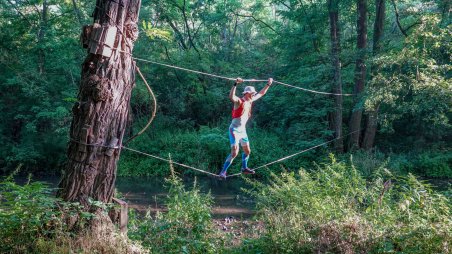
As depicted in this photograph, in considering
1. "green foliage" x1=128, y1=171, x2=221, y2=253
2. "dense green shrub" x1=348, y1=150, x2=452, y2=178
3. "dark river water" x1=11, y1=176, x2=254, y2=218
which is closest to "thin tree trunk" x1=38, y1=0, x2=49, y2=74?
"dark river water" x1=11, y1=176, x2=254, y2=218

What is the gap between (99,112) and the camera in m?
4.69

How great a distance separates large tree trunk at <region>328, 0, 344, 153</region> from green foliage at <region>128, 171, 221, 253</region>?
1043cm

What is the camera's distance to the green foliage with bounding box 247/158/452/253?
182 inches

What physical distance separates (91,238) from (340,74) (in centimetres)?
1270

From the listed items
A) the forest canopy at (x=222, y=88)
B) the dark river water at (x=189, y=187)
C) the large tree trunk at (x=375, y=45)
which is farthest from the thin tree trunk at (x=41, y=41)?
the large tree trunk at (x=375, y=45)

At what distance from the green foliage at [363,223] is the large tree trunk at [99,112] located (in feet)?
7.11

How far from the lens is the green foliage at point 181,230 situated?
202 inches

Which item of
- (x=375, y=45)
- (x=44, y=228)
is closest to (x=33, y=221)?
(x=44, y=228)

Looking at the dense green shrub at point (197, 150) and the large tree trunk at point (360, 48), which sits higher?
the large tree trunk at point (360, 48)

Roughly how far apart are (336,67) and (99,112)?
1202 centimetres

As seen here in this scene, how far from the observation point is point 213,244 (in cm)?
533

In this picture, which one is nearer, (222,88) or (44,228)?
(44,228)

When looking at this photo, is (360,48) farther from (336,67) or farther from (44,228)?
(44,228)

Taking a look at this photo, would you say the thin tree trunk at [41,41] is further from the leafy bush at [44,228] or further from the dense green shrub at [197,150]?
the leafy bush at [44,228]
